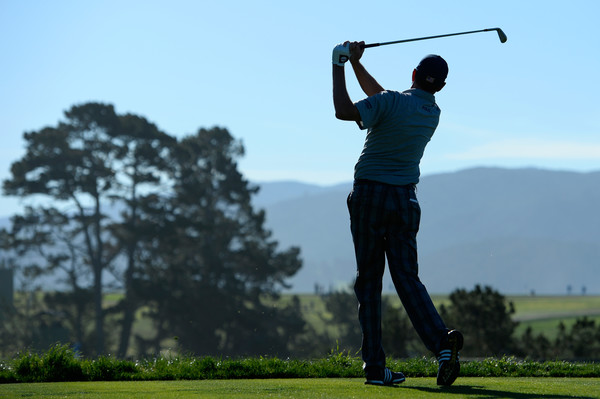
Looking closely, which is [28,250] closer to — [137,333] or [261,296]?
[137,333]

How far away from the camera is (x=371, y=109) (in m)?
5.61

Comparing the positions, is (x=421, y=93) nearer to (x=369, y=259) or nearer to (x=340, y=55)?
(x=340, y=55)

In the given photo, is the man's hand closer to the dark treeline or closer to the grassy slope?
the dark treeline

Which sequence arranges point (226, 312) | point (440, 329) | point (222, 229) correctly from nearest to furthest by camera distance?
point (440, 329) → point (226, 312) → point (222, 229)

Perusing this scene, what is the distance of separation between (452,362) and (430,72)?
1979mm

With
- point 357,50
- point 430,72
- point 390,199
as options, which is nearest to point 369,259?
point 390,199

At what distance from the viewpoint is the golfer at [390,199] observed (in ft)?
18.6

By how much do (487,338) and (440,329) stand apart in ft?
130

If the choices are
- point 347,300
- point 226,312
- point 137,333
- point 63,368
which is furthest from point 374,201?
point 347,300

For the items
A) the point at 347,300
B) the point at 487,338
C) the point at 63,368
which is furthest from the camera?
the point at 347,300

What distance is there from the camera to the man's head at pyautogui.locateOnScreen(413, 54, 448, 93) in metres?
5.93

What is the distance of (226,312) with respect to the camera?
5719 cm

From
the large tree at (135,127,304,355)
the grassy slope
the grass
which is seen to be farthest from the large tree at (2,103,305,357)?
the grass

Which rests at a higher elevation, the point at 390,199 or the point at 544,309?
the point at 390,199
